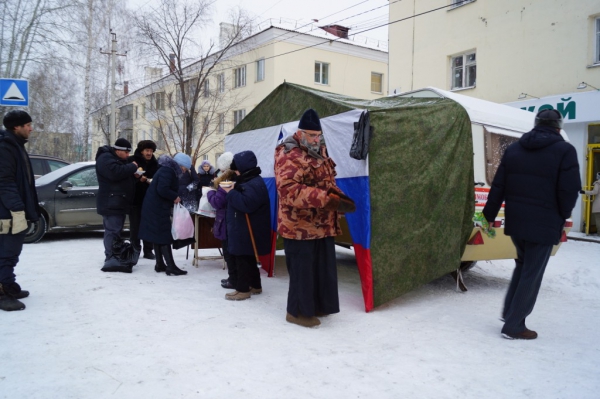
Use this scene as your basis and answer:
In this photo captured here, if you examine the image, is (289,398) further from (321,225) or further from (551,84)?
(551,84)

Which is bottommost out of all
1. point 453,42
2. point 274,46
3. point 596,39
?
point 596,39

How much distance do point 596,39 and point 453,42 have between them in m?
4.37

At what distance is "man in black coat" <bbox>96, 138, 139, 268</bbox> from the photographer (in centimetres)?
590

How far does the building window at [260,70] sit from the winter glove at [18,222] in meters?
21.1

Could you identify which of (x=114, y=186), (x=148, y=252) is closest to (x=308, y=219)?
(x=114, y=186)

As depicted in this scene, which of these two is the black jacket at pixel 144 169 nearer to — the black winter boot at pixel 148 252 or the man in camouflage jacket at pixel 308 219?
the black winter boot at pixel 148 252

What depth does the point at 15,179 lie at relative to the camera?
169 inches

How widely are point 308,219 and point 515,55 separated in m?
11.7

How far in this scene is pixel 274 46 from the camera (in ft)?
77.4

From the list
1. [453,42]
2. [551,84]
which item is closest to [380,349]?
[551,84]

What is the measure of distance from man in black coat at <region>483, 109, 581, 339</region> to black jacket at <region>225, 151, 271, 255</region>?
242 cm

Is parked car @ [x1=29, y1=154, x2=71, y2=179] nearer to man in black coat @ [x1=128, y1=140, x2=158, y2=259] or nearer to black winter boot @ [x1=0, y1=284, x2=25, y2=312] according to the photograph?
man in black coat @ [x1=128, y1=140, x2=158, y2=259]

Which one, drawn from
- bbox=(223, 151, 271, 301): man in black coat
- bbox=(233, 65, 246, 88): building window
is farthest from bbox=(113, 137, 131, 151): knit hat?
bbox=(233, 65, 246, 88): building window

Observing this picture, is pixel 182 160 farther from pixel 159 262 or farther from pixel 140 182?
pixel 159 262
